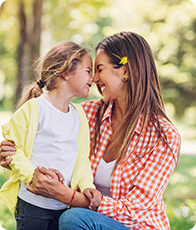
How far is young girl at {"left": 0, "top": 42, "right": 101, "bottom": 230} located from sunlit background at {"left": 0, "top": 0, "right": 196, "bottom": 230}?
144 inches

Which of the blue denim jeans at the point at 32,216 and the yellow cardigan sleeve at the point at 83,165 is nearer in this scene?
the blue denim jeans at the point at 32,216

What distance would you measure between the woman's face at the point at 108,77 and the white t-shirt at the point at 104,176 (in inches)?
16.6

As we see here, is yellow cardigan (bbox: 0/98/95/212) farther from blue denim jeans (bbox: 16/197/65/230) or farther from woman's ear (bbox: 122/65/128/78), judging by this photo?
woman's ear (bbox: 122/65/128/78)

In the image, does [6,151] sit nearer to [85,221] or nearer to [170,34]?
[85,221]

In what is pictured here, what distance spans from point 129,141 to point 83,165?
32 centimetres

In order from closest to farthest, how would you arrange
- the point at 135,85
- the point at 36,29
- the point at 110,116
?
the point at 135,85 → the point at 110,116 → the point at 36,29

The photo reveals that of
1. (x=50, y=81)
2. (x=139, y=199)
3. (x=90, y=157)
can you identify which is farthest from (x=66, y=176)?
(x=50, y=81)

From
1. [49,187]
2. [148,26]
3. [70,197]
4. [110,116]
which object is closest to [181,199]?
[110,116]

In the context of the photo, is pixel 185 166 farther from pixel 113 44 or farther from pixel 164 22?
pixel 113 44

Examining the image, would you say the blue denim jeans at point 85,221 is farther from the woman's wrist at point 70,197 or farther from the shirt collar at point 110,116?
the shirt collar at point 110,116

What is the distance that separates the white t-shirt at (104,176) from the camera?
1732 mm

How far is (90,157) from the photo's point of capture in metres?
1.85

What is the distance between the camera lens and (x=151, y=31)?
7754 millimetres

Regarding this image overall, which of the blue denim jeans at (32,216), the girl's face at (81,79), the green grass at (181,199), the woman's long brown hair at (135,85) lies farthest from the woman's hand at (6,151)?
the green grass at (181,199)
